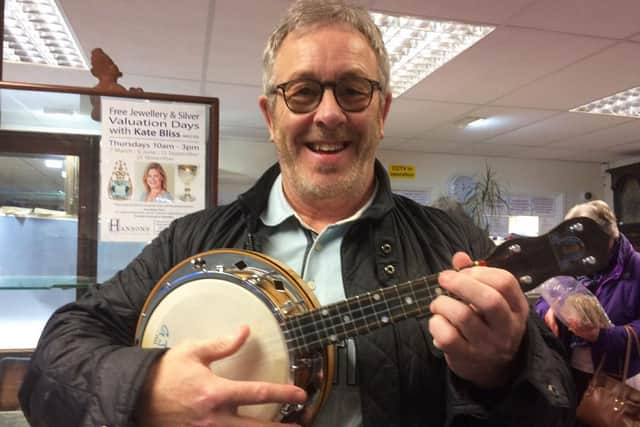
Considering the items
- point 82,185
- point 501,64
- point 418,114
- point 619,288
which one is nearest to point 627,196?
point 418,114

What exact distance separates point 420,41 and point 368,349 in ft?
8.37

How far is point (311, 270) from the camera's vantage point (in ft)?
3.29

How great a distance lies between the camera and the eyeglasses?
3.22 ft

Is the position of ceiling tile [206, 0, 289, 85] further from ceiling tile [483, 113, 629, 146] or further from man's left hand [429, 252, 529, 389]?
ceiling tile [483, 113, 629, 146]

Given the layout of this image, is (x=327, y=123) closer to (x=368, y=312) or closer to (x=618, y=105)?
(x=368, y=312)

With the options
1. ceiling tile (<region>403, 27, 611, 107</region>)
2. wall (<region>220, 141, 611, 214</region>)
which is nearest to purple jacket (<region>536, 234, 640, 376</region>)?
ceiling tile (<region>403, 27, 611, 107</region>)

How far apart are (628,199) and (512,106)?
2699mm

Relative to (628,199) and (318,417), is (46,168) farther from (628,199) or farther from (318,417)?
(628,199)

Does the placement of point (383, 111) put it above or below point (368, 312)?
above

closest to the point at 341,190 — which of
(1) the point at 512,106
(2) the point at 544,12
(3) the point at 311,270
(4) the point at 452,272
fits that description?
(3) the point at 311,270

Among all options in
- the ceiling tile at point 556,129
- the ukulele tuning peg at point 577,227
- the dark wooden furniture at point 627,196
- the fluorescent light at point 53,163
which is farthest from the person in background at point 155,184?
the dark wooden furniture at point 627,196

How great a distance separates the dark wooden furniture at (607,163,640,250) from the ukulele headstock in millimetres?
5288

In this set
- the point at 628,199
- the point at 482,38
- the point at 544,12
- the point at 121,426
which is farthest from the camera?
the point at 628,199

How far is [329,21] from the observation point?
40.2 inches
